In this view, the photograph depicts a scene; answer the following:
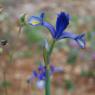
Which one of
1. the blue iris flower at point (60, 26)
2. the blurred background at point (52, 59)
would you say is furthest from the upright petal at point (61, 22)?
the blurred background at point (52, 59)

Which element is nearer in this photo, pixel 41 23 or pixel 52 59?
pixel 41 23

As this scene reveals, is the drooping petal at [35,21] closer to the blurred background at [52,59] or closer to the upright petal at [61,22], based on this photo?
the upright petal at [61,22]

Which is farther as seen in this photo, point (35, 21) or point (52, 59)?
point (52, 59)

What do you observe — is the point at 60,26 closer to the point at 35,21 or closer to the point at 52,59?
the point at 35,21

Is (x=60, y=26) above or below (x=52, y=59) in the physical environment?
above

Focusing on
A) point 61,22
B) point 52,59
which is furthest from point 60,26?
point 52,59

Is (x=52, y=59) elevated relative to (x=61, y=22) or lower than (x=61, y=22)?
lower

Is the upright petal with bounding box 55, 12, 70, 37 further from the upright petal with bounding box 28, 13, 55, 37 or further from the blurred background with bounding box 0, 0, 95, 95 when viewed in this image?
the blurred background with bounding box 0, 0, 95, 95

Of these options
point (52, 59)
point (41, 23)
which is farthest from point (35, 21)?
point (52, 59)

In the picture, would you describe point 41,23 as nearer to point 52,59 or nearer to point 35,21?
point 35,21

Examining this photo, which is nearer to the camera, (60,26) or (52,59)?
(60,26)

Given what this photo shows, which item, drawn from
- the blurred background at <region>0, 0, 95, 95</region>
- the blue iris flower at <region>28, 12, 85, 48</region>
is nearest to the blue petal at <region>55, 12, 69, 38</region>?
the blue iris flower at <region>28, 12, 85, 48</region>

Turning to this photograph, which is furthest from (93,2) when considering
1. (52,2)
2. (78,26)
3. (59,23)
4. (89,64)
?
(59,23)
